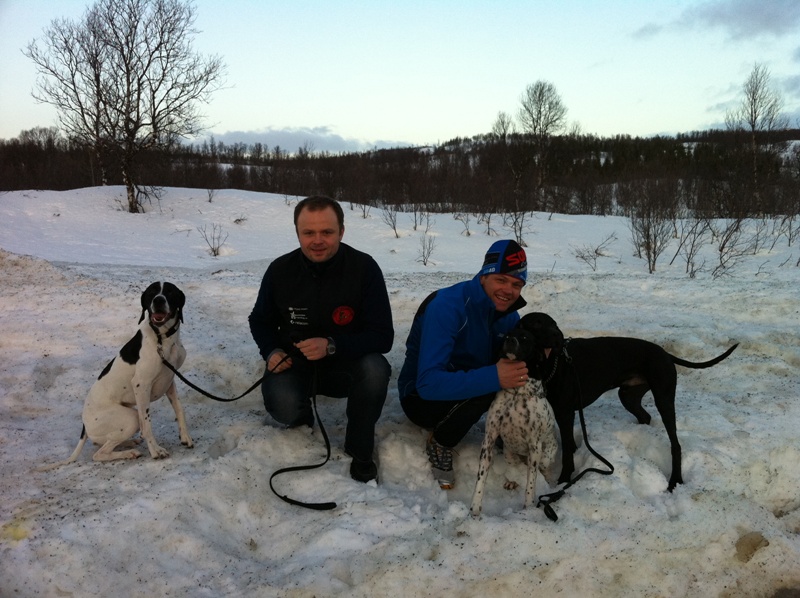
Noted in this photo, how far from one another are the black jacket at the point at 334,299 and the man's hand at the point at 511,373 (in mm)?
890

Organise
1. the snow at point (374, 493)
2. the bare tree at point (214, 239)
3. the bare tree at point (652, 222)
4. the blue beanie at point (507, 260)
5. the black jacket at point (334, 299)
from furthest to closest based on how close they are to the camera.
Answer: the bare tree at point (214, 239) < the bare tree at point (652, 222) < the black jacket at point (334, 299) < the blue beanie at point (507, 260) < the snow at point (374, 493)

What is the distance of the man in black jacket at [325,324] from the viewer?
311 centimetres

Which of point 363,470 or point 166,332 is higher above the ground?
point 166,332

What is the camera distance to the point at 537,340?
286cm

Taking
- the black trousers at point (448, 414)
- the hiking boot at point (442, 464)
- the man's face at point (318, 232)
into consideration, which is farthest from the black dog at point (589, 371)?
the man's face at point (318, 232)

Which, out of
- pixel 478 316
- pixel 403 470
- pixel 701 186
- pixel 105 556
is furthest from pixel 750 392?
pixel 701 186

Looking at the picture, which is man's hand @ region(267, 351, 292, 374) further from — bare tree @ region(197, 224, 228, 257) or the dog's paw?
bare tree @ region(197, 224, 228, 257)

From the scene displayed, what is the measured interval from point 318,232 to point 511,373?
1.35m

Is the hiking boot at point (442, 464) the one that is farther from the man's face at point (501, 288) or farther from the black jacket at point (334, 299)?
the man's face at point (501, 288)

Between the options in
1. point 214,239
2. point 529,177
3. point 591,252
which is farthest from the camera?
point 529,177

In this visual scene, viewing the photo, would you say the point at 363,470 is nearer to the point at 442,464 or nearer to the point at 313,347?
the point at 442,464

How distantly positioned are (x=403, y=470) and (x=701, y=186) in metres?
19.5

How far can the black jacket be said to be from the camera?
3.31 metres

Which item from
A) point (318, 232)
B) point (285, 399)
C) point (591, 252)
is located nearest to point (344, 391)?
point (285, 399)
